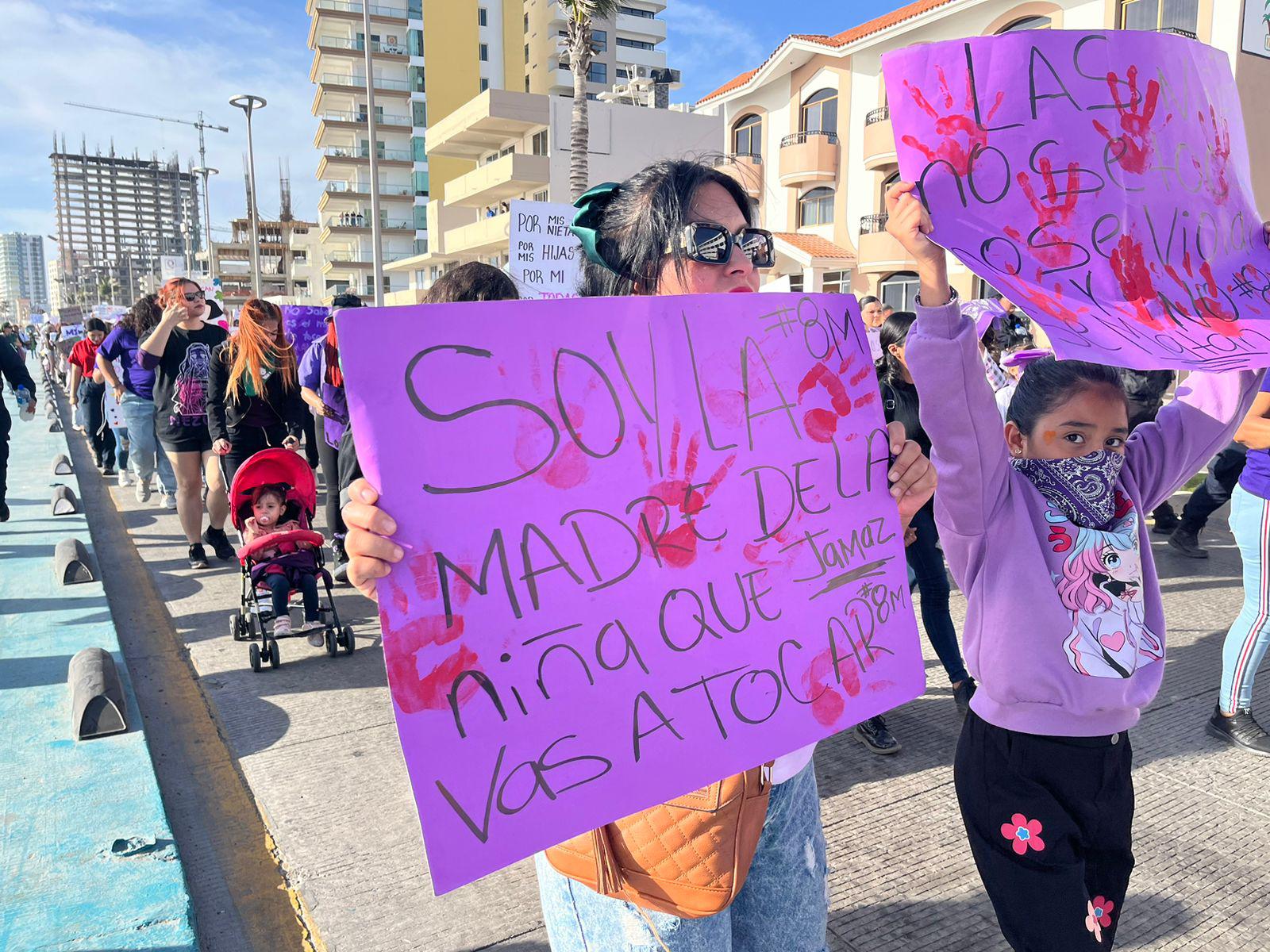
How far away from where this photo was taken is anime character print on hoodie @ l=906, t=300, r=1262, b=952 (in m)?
1.87

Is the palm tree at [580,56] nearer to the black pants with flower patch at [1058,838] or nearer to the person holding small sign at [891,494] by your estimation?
the person holding small sign at [891,494]

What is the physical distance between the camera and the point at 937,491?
191 cm

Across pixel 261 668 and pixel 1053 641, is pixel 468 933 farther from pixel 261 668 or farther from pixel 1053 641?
pixel 261 668

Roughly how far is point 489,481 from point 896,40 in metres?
26.2

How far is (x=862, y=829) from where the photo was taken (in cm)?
317

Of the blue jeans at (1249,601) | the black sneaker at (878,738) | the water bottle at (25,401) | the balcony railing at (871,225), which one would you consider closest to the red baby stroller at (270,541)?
the black sneaker at (878,738)

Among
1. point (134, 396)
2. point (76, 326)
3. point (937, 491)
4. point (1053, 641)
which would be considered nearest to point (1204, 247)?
point (937, 491)

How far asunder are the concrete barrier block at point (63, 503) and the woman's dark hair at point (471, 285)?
6.71 meters

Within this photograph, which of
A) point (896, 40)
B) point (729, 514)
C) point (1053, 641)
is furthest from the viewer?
point (896, 40)

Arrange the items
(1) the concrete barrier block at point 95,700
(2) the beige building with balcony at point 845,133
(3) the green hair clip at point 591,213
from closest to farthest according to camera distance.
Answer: (3) the green hair clip at point 591,213 < (1) the concrete barrier block at point 95,700 < (2) the beige building with balcony at point 845,133

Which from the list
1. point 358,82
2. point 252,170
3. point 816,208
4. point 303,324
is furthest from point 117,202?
point 303,324

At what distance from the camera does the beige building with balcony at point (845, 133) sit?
20812 mm

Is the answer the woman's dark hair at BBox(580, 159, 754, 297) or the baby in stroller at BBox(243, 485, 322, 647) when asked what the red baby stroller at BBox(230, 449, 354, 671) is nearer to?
the baby in stroller at BBox(243, 485, 322, 647)

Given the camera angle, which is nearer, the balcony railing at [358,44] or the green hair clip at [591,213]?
the green hair clip at [591,213]
